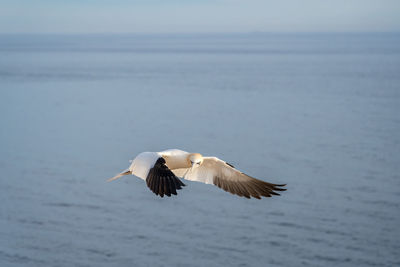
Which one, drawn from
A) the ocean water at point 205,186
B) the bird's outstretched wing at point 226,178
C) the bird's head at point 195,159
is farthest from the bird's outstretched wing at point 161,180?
the ocean water at point 205,186

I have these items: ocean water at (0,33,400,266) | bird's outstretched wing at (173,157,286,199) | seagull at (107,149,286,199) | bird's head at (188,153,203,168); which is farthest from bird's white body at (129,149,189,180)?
ocean water at (0,33,400,266)

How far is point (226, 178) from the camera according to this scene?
10.9m

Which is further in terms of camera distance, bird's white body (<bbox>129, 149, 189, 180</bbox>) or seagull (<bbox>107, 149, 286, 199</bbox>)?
bird's white body (<bbox>129, 149, 189, 180</bbox>)

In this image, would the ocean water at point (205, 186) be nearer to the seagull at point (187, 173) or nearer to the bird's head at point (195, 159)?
the seagull at point (187, 173)

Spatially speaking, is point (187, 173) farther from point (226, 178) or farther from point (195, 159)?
point (195, 159)

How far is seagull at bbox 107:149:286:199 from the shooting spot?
29.7 feet

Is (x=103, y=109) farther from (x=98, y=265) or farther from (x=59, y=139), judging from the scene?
(x=98, y=265)

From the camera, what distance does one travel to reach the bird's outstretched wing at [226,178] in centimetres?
1038

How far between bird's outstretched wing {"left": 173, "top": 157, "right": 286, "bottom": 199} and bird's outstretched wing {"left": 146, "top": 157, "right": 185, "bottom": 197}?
4.01ft

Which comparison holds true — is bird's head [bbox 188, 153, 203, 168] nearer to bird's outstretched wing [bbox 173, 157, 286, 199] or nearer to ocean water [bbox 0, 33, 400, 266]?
bird's outstretched wing [bbox 173, 157, 286, 199]

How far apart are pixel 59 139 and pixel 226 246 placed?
23.1 metres

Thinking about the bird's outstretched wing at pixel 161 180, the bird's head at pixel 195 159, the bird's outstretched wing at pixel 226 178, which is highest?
the bird's head at pixel 195 159

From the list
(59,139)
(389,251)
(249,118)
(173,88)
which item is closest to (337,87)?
(173,88)

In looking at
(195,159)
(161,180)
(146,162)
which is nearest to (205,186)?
(195,159)
